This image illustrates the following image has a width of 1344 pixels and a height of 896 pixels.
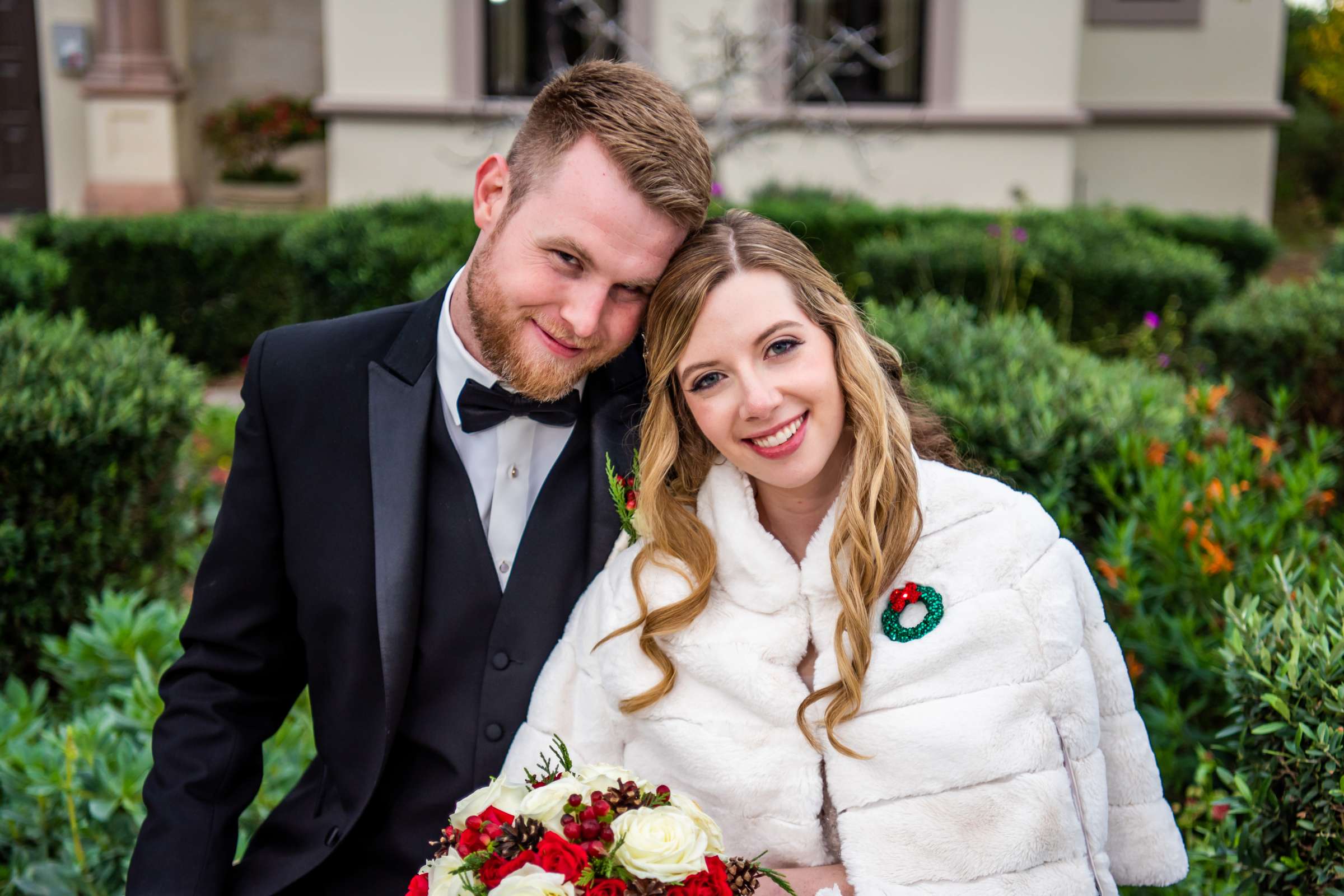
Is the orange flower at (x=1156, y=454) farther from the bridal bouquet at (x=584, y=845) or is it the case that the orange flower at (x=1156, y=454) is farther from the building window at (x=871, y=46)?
the building window at (x=871, y=46)

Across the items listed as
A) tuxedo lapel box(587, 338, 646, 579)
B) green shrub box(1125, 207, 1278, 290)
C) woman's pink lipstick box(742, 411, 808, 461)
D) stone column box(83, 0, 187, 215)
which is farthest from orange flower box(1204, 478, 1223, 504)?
stone column box(83, 0, 187, 215)

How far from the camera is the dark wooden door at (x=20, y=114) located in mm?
13391

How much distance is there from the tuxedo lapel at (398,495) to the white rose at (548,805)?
0.71m

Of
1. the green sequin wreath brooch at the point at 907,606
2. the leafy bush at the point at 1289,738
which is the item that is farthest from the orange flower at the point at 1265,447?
the green sequin wreath brooch at the point at 907,606

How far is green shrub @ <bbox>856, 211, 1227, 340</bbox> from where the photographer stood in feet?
22.1

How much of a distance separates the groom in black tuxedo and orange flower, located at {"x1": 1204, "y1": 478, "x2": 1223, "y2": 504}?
169cm

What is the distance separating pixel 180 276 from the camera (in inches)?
370

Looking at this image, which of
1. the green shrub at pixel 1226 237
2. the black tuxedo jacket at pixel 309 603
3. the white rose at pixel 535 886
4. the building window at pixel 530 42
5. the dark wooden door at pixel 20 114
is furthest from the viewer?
the dark wooden door at pixel 20 114

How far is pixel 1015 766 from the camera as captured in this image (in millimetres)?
2086

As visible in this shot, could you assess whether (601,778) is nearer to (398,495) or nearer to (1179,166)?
(398,495)

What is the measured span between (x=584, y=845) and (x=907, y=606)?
0.87 meters

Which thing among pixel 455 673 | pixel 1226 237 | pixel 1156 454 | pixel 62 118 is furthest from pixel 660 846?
pixel 62 118

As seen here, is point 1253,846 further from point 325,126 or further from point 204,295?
point 325,126

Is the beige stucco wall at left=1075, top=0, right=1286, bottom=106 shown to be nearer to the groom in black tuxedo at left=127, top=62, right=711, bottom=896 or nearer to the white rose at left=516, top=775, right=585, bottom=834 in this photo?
the groom in black tuxedo at left=127, top=62, right=711, bottom=896
